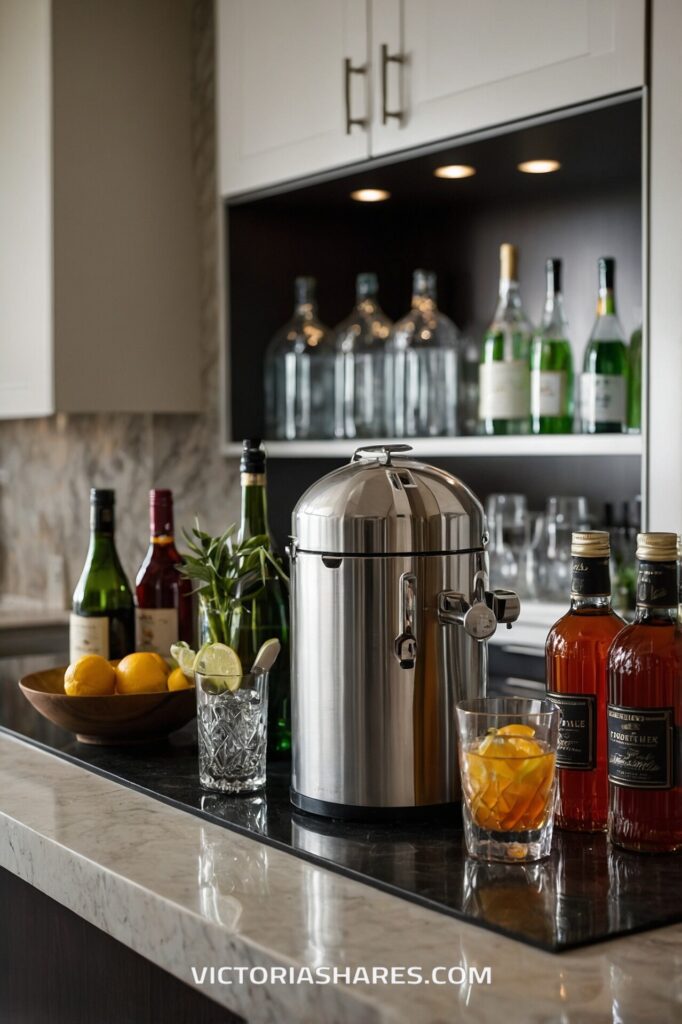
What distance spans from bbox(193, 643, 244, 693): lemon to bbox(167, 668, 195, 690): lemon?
0.18 m

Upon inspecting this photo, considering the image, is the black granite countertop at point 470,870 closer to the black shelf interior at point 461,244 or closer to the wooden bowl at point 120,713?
the wooden bowl at point 120,713

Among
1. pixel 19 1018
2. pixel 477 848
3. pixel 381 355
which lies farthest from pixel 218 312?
pixel 477 848

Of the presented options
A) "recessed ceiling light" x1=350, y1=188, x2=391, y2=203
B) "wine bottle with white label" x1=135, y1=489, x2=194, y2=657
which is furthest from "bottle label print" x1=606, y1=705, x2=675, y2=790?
"recessed ceiling light" x1=350, y1=188, x2=391, y2=203

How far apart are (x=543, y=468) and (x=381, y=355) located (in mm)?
415

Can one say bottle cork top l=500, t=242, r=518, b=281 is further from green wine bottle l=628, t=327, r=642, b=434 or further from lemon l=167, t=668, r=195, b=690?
lemon l=167, t=668, r=195, b=690

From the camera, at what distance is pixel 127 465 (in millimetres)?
3098

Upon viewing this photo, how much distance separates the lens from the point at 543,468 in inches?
97.6

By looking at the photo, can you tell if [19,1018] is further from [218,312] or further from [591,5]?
[218,312]

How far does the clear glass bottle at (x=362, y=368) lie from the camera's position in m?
2.53

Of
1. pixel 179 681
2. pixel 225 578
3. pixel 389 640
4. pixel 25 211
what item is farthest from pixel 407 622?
pixel 25 211

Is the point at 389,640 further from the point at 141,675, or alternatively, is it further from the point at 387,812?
the point at 141,675

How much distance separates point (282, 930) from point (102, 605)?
775 millimetres

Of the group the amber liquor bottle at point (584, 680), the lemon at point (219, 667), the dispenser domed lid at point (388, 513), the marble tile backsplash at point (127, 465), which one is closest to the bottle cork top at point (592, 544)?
the amber liquor bottle at point (584, 680)

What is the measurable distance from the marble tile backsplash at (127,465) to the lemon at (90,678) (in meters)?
1.46
